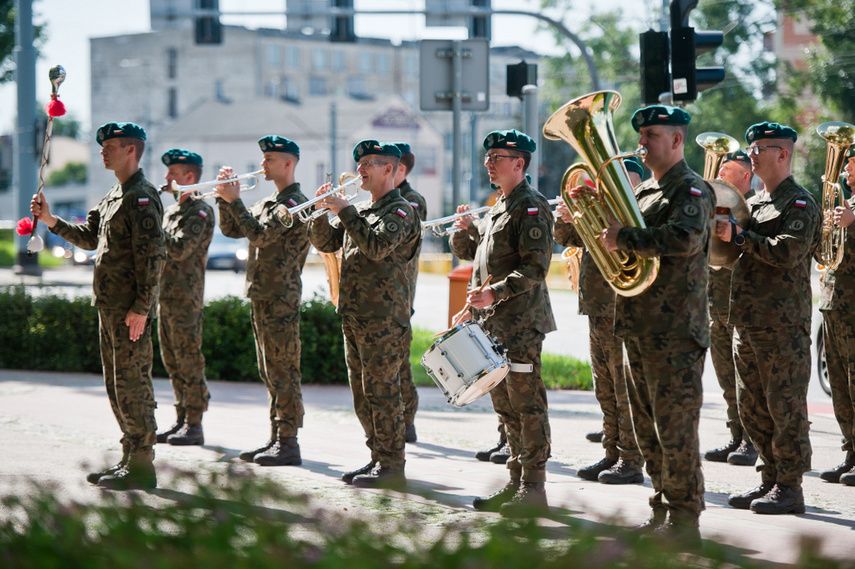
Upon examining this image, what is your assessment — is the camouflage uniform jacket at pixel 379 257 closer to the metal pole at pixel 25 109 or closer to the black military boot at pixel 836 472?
the black military boot at pixel 836 472

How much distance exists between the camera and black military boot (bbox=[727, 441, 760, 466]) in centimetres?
787

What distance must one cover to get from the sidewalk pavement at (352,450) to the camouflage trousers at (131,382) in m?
0.32

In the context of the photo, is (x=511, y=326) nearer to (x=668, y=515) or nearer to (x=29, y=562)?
(x=668, y=515)

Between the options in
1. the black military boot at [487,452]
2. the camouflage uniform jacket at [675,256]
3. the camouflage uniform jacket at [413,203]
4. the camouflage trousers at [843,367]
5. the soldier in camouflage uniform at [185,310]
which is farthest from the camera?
the soldier in camouflage uniform at [185,310]

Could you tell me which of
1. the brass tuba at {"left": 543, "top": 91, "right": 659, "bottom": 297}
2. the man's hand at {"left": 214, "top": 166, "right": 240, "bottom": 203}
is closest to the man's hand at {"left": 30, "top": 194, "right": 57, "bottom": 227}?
the man's hand at {"left": 214, "top": 166, "right": 240, "bottom": 203}

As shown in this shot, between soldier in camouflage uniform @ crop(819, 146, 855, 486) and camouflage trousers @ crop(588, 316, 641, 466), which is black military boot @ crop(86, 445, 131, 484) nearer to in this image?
camouflage trousers @ crop(588, 316, 641, 466)

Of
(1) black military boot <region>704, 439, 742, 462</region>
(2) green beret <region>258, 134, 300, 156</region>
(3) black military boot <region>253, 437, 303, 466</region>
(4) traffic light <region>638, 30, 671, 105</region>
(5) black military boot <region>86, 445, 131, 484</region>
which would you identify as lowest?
(1) black military boot <region>704, 439, 742, 462</region>

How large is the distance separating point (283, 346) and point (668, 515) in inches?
133

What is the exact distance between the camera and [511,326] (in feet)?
20.6

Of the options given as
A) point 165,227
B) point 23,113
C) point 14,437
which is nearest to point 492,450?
point 165,227

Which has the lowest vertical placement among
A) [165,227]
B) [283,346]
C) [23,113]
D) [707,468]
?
[707,468]

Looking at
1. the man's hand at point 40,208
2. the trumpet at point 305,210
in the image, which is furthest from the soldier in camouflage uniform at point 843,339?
the man's hand at point 40,208

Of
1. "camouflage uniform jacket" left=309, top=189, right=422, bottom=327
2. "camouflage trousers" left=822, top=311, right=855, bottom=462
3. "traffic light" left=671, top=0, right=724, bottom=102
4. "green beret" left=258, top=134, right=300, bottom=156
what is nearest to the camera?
"camouflage uniform jacket" left=309, top=189, right=422, bottom=327

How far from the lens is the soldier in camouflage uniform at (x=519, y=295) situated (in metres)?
6.10
